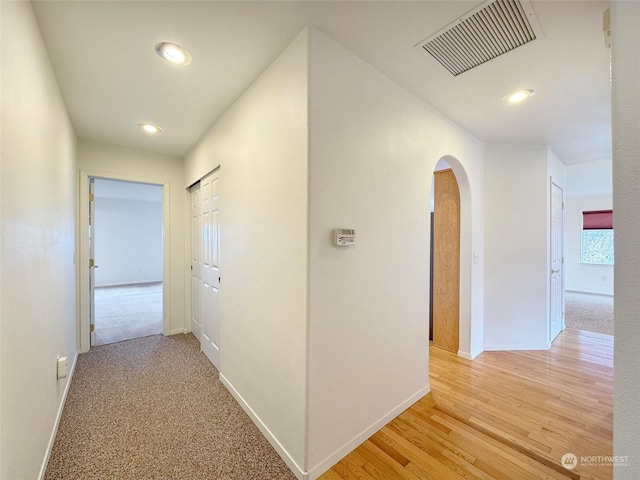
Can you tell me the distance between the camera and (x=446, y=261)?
324 cm

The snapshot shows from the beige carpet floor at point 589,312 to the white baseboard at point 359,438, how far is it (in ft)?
12.7

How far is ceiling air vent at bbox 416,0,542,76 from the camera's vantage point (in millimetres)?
1350

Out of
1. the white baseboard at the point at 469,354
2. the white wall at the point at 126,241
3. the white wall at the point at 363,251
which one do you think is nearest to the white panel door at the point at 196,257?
the white wall at the point at 363,251

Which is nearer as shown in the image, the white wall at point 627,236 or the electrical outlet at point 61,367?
the white wall at point 627,236

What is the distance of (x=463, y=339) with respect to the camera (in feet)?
9.99

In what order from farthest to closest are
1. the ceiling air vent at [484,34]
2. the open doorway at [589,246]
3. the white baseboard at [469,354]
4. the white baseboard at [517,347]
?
the open doorway at [589,246], the white baseboard at [517,347], the white baseboard at [469,354], the ceiling air vent at [484,34]

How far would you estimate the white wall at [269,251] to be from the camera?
1512 millimetres

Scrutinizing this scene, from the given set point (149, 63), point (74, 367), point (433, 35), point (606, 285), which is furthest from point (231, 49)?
point (606, 285)

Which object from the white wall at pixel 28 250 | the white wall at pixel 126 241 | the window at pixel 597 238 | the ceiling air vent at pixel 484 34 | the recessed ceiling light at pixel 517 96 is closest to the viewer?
the white wall at pixel 28 250

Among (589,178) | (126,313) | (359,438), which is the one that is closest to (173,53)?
(359,438)

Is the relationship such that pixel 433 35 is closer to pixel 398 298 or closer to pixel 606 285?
pixel 398 298

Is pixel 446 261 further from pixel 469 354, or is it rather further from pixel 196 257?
pixel 196 257

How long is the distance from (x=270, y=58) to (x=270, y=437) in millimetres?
2465

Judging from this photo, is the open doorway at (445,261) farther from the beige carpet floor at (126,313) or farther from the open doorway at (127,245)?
the open doorway at (127,245)
